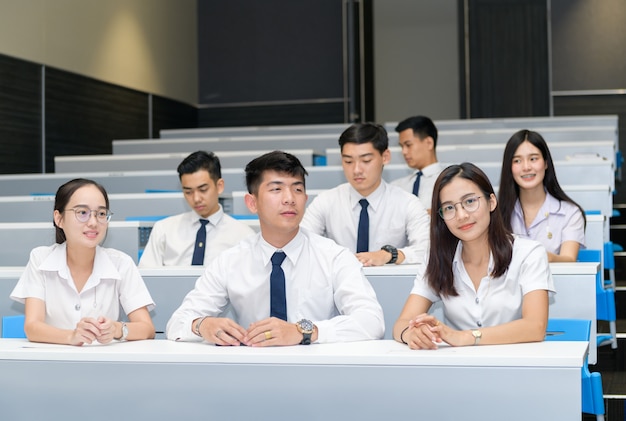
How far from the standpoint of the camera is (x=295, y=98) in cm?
966

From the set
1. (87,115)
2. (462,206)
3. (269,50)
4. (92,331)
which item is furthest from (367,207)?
(269,50)

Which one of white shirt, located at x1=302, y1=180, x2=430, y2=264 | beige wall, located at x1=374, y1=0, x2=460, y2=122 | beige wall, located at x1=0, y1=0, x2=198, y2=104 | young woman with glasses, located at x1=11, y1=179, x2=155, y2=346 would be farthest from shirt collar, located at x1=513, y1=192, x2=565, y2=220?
beige wall, located at x1=374, y1=0, x2=460, y2=122

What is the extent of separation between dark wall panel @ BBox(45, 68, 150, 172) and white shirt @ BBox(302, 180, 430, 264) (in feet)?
11.9

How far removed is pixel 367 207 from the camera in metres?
3.79

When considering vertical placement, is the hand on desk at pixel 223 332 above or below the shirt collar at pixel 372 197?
below

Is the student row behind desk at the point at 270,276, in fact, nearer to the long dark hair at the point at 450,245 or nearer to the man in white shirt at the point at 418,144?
the long dark hair at the point at 450,245

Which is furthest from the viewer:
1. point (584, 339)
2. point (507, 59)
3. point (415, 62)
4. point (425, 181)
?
point (415, 62)

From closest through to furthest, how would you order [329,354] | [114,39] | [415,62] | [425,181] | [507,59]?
1. [329,354]
2. [425,181]
3. [114,39]
4. [507,59]
5. [415,62]

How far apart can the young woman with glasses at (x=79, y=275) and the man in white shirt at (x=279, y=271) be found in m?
0.24

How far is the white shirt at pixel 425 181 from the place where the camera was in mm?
4676

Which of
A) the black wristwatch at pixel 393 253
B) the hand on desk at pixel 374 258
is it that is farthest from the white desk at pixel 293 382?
the black wristwatch at pixel 393 253

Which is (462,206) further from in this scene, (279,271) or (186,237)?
(186,237)

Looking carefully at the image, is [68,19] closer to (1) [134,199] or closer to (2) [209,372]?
(1) [134,199]

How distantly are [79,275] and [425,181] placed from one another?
8.35 feet
